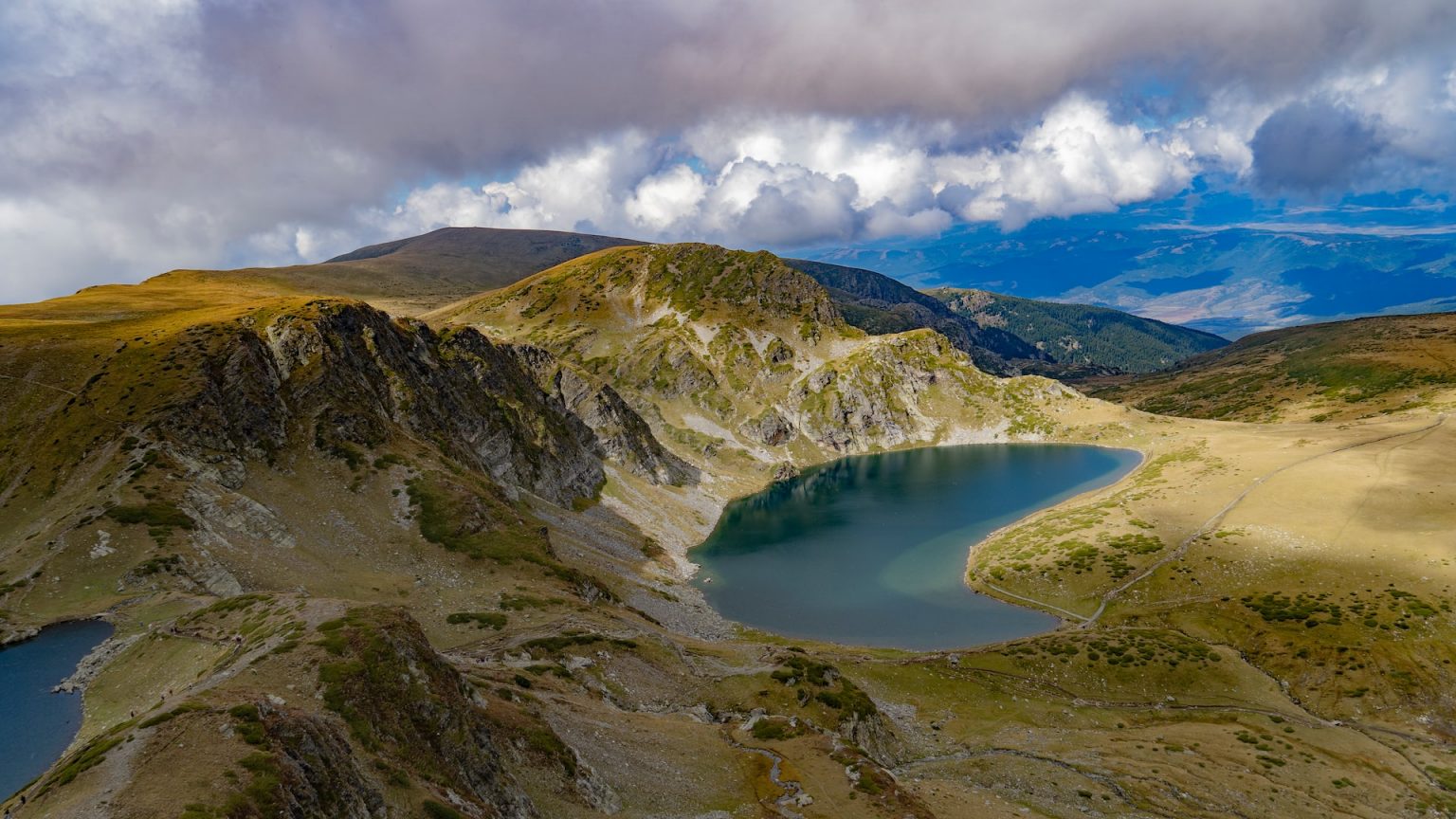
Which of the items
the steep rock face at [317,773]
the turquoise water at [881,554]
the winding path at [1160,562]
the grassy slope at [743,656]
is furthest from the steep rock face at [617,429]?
the steep rock face at [317,773]

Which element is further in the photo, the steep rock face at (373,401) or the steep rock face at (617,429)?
the steep rock face at (617,429)

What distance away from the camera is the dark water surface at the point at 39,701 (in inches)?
1335

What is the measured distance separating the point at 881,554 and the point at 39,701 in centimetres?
11410

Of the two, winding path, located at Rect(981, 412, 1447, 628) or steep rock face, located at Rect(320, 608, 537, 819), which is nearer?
steep rock face, located at Rect(320, 608, 537, 819)

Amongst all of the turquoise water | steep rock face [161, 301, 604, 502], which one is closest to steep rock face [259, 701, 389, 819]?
steep rock face [161, 301, 604, 502]

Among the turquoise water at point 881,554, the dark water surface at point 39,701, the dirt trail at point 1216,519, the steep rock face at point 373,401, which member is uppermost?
the steep rock face at point 373,401

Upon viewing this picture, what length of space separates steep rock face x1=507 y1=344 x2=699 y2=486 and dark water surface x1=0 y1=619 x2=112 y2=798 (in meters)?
132

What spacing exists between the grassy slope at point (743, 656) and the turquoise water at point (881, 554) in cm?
976

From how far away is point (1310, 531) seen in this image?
318ft

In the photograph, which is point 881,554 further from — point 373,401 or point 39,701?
point 39,701

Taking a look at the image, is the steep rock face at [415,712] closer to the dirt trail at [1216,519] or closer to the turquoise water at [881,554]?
the turquoise water at [881,554]

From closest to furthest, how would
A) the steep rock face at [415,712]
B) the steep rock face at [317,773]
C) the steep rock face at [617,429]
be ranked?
the steep rock face at [317,773] < the steep rock face at [415,712] < the steep rock face at [617,429]

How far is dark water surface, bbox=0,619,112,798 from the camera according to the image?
111ft

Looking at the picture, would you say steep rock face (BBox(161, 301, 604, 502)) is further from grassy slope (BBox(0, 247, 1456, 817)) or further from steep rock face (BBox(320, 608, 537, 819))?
steep rock face (BBox(320, 608, 537, 819))
